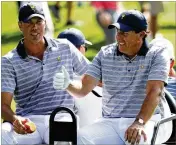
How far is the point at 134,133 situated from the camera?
227 inches

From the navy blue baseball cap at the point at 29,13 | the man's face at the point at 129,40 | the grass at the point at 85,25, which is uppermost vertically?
the navy blue baseball cap at the point at 29,13

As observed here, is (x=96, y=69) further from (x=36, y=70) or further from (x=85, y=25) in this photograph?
(x=85, y=25)

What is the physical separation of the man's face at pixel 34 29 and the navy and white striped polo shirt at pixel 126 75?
1.51 feet

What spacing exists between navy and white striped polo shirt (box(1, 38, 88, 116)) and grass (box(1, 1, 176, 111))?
5822mm

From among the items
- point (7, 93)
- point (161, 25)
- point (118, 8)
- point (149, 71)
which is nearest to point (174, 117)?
point (149, 71)

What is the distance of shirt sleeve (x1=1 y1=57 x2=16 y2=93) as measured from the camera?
6312 mm

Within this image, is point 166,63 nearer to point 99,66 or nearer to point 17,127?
point 99,66

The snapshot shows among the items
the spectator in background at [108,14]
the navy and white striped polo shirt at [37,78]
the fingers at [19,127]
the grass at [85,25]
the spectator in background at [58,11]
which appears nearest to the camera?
the fingers at [19,127]

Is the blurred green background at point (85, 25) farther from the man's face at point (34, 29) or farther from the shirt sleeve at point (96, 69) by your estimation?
the shirt sleeve at point (96, 69)

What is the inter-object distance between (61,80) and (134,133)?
2.15ft

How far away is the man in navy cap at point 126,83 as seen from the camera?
237 inches

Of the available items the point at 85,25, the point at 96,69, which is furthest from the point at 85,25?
the point at 96,69

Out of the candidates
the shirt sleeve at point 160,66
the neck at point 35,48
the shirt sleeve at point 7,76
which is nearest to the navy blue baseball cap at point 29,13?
the neck at point 35,48

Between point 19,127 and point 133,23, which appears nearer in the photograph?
point 19,127
